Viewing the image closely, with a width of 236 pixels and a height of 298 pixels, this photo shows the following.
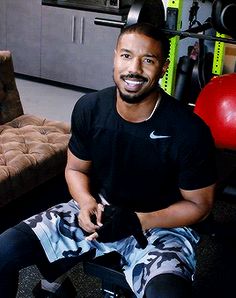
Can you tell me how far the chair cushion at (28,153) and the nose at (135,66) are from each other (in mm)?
936

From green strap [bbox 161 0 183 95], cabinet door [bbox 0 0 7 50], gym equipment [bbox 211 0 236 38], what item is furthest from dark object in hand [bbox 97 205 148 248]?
cabinet door [bbox 0 0 7 50]

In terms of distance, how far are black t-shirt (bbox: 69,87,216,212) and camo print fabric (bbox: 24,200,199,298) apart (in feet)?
0.37

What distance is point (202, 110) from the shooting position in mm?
2131

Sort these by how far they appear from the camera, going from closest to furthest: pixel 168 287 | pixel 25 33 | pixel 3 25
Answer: pixel 168 287
pixel 25 33
pixel 3 25

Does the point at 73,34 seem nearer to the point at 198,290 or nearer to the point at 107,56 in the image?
the point at 107,56

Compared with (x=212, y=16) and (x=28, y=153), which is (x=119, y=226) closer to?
(x=28, y=153)

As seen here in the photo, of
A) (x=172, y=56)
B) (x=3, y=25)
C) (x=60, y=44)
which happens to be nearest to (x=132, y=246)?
(x=172, y=56)

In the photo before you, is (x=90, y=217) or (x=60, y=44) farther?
(x=60, y=44)

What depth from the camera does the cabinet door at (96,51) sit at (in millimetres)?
4336

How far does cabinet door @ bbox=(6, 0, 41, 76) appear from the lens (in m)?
4.67

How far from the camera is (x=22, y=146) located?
7.91 feet

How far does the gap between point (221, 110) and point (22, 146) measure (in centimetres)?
98

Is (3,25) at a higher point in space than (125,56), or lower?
lower

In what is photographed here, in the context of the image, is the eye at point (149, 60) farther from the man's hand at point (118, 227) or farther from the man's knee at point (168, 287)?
the man's knee at point (168, 287)
